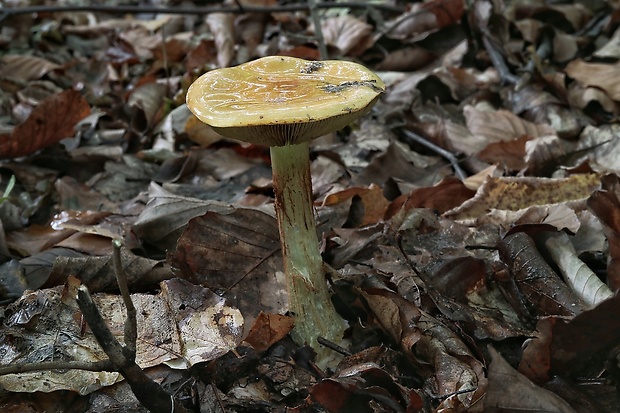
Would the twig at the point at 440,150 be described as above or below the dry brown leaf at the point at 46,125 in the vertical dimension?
below

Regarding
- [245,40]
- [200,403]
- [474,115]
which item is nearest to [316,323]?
[200,403]

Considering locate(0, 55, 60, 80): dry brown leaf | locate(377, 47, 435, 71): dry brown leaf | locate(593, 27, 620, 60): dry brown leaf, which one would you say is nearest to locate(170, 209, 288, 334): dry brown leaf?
locate(377, 47, 435, 71): dry brown leaf

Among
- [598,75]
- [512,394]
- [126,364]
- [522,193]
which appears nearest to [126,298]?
[126,364]

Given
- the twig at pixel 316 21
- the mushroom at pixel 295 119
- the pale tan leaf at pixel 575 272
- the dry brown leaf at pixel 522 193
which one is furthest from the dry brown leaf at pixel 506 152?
the mushroom at pixel 295 119

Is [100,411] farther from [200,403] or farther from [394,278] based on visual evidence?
[394,278]

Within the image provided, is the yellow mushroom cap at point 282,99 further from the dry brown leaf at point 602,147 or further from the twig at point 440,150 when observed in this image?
the dry brown leaf at point 602,147

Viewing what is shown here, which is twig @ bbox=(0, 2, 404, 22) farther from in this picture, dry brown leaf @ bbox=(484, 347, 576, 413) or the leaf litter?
dry brown leaf @ bbox=(484, 347, 576, 413)
